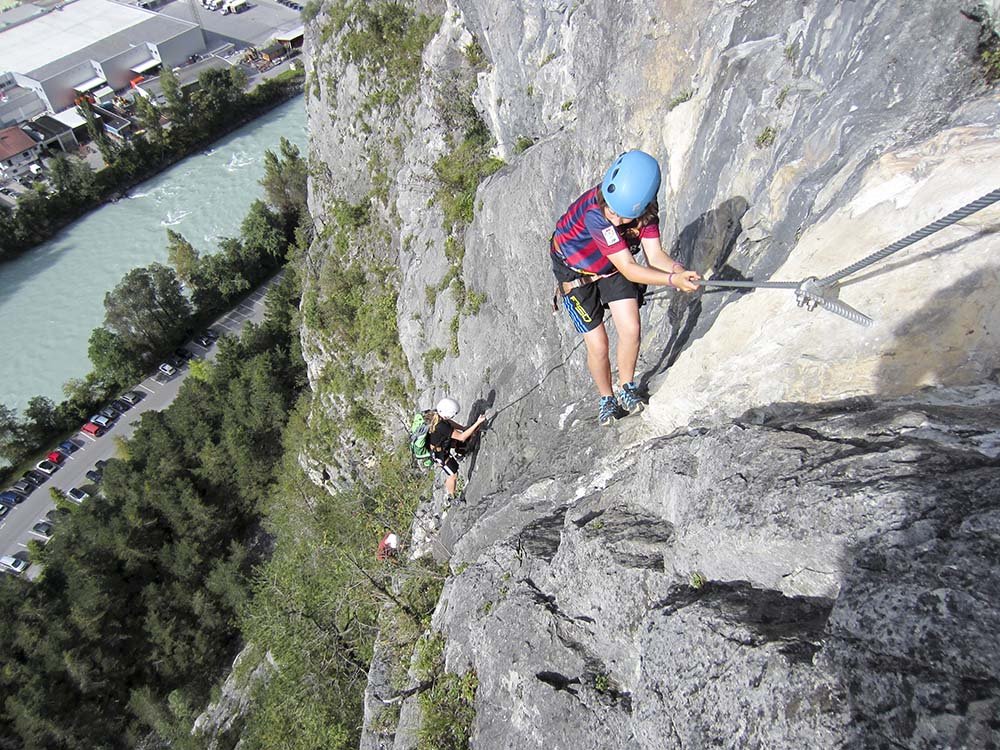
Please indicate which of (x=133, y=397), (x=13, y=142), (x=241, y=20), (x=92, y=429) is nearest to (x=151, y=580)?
(x=92, y=429)

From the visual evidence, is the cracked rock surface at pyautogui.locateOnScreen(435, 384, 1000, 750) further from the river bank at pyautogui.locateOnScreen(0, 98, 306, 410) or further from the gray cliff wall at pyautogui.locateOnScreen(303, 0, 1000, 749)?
the river bank at pyautogui.locateOnScreen(0, 98, 306, 410)

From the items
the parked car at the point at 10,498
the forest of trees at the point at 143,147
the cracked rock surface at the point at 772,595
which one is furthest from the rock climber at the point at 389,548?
the forest of trees at the point at 143,147

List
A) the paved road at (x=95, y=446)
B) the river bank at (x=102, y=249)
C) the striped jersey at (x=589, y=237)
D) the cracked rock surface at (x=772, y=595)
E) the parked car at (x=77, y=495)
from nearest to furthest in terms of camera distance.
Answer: the cracked rock surface at (x=772, y=595) < the striped jersey at (x=589, y=237) < the paved road at (x=95, y=446) < the parked car at (x=77, y=495) < the river bank at (x=102, y=249)

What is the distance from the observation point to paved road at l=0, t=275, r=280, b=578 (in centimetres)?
3662

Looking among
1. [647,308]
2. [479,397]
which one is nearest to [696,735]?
[647,308]

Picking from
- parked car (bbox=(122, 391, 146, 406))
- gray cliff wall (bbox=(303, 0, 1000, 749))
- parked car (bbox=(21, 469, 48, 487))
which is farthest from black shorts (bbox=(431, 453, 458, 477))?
parked car (bbox=(122, 391, 146, 406))

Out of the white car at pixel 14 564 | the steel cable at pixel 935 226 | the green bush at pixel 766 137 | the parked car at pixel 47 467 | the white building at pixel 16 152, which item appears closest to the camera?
the steel cable at pixel 935 226

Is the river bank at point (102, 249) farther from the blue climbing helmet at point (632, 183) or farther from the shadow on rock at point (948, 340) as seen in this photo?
the shadow on rock at point (948, 340)

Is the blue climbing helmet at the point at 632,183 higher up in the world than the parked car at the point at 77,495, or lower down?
higher up

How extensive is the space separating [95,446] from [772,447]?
46417mm

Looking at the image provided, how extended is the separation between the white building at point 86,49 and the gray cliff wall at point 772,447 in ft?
245

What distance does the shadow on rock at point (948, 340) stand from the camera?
465 cm

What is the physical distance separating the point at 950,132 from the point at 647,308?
4148 mm

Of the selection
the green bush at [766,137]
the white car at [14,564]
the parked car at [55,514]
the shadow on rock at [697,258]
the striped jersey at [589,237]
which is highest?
the green bush at [766,137]
